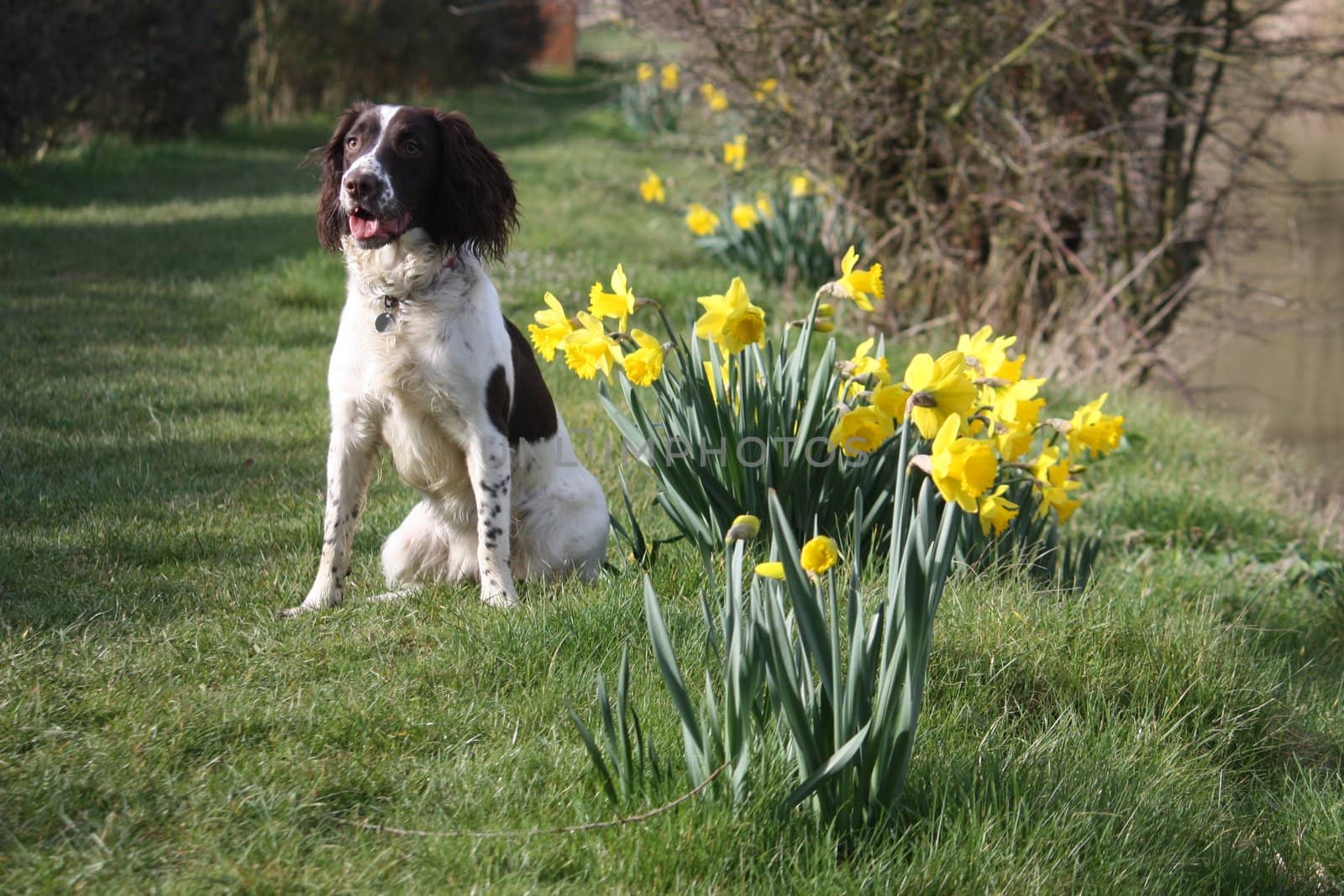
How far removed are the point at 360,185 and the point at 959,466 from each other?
66.1 inches

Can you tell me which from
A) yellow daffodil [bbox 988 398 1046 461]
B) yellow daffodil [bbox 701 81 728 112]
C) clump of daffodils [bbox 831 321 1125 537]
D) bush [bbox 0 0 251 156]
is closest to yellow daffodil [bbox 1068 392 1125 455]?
clump of daffodils [bbox 831 321 1125 537]

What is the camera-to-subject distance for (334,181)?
3.21m

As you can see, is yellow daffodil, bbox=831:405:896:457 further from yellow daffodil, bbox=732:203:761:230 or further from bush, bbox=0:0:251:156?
bush, bbox=0:0:251:156

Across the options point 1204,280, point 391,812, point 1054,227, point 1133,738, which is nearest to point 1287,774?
point 1133,738

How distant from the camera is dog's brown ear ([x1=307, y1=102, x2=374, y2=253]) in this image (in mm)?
3162

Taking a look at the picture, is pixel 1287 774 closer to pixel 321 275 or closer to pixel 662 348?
pixel 662 348

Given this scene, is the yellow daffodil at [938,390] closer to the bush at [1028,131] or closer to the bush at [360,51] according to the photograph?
the bush at [1028,131]

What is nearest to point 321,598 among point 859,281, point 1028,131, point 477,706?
point 477,706

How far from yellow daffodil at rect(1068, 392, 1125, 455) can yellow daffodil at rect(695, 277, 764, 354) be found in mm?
899

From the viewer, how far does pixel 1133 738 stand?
2.57 metres

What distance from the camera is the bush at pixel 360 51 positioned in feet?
52.9

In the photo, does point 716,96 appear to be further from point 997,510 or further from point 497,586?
point 997,510

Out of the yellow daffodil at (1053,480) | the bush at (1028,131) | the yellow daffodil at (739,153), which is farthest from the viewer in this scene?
the yellow daffodil at (739,153)

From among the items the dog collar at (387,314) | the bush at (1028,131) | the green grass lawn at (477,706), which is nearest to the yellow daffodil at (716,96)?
the bush at (1028,131)
